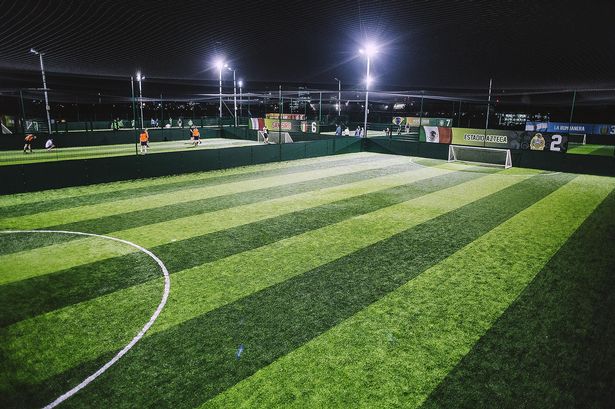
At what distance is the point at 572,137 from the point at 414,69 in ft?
71.1

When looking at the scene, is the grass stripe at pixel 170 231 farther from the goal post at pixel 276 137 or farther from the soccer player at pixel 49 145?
the soccer player at pixel 49 145

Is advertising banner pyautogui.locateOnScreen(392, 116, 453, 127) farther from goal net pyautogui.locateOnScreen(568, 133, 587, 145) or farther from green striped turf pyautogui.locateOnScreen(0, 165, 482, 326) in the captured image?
green striped turf pyautogui.locateOnScreen(0, 165, 482, 326)

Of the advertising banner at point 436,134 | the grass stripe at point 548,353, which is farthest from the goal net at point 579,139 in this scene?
the grass stripe at point 548,353

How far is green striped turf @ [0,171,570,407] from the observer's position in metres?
4.56

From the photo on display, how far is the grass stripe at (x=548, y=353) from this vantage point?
4480 mm

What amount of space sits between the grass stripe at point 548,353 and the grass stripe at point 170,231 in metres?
7.39

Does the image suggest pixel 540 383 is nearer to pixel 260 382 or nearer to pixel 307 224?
pixel 260 382

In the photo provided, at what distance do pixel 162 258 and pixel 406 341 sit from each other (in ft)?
18.6

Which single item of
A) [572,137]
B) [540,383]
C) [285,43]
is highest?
[285,43]

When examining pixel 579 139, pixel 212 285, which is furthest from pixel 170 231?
pixel 579 139

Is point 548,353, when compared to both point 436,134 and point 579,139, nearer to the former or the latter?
point 436,134

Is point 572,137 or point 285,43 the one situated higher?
point 285,43

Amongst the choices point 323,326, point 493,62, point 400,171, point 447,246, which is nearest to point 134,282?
point 323,326

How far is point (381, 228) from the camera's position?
10.8 metres
